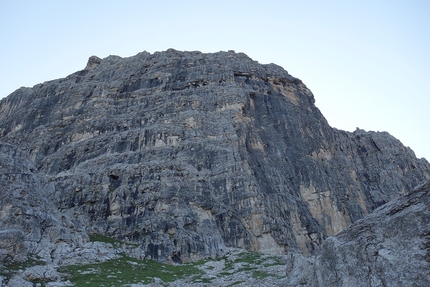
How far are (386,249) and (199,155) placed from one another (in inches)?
2740

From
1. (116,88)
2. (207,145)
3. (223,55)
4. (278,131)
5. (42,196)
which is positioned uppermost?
(223,55)

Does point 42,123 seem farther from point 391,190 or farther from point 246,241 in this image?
point 391,190

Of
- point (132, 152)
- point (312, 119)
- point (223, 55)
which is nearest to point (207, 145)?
point (132, 152)

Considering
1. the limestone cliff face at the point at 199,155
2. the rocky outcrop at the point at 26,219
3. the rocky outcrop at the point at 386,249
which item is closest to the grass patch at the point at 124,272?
the limestone cliff face at the point at 199,155

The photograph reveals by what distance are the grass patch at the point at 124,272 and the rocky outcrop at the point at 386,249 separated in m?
30.5

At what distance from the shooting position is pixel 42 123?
11181cm

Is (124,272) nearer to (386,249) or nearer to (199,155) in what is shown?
(199,155)

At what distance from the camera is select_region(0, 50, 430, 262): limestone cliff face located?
229 ft

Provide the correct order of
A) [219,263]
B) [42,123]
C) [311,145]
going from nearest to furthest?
[219,263], [311,145], [42,123]

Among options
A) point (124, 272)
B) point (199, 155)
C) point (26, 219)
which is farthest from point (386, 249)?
point (199, 155)

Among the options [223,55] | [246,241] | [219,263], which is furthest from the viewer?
[223,55]

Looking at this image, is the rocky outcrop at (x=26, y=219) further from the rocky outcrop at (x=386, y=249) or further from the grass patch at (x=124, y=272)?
the rocky outcrop at (x=386, y=249)

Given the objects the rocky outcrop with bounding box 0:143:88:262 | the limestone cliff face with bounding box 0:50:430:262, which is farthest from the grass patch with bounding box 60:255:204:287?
the rocky outcrop with bounding box 0:143:88:262

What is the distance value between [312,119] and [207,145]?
133 feet
